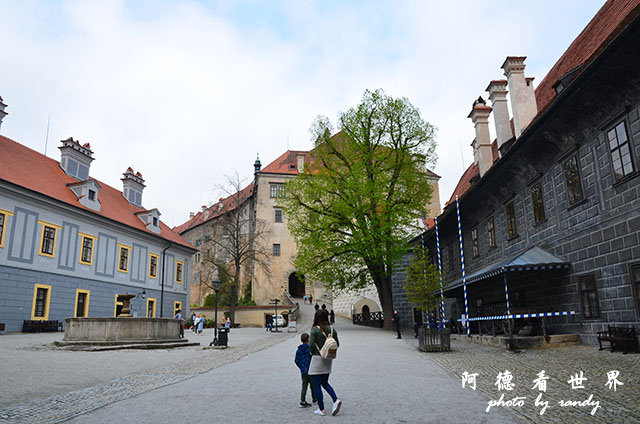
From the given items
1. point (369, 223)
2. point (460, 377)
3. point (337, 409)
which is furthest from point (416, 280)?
point (337, 409)

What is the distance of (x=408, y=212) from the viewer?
27.0 metres

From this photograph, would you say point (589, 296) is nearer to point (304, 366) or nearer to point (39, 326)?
point (304, 366)

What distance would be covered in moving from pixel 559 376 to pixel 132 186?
37896 mm

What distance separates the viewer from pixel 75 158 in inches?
1318

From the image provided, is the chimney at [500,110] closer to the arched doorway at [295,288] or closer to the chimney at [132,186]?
the chimney at [132,186]

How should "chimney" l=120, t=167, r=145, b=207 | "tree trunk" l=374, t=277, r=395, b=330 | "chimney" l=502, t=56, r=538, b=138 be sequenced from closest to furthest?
"chimney" l=502, t=56, r=538, b=138 → "tree trunk" l=374, t=277, r=395, b=330 → "chimney" l=120, t=167, r=145, b=207

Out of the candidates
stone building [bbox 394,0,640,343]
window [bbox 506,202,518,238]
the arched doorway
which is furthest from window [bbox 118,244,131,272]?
the arched doorway

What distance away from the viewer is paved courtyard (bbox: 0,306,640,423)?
19.7ft

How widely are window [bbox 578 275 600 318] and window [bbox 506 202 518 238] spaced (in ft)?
15.7

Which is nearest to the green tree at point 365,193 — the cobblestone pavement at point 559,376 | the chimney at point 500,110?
the chimney at point 500,110

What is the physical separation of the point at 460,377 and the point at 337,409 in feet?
13.6

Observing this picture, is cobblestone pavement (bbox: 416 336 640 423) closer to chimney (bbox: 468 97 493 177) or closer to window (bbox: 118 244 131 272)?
chimney (bbox: 468 97 493 177)

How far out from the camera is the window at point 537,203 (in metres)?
16.4

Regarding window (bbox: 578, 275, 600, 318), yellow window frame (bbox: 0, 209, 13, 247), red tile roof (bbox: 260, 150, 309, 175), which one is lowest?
window (bbox: 578, 275, 600, 318)
